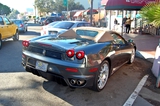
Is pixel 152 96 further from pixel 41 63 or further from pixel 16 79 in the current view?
pixel 16 79

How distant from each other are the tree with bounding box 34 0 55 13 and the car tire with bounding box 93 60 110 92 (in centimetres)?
6693

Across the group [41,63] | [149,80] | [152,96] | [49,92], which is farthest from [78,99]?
[149,80]

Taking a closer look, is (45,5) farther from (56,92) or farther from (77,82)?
(77,82)

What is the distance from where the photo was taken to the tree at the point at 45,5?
2636 inches

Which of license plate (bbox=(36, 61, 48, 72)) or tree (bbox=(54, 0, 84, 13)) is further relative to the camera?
tree (bbox=(54, 0, 84, 13))

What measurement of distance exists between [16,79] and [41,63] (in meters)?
1.36

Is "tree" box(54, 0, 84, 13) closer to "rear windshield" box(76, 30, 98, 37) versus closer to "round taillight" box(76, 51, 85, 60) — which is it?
"rear windshield" box(76, 30, 98, 37)

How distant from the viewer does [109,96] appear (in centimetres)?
390

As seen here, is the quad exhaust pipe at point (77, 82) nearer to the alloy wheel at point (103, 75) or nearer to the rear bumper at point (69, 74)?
the rear bumper at point (69, 74)

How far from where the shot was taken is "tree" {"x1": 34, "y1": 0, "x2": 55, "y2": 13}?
220 feet

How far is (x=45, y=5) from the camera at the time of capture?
2709 inches

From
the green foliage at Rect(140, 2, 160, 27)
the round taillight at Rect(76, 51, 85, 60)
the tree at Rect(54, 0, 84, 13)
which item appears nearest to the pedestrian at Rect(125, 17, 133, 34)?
the green foliage at Rect(140, 2, 160, 27)

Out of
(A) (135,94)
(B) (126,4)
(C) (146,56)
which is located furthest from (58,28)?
(A) (135,94)

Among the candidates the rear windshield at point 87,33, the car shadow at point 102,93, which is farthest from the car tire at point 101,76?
the rear windshield at point 87,33
